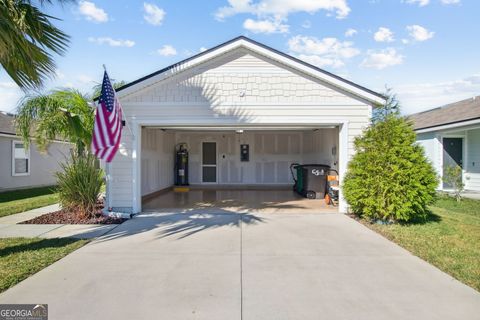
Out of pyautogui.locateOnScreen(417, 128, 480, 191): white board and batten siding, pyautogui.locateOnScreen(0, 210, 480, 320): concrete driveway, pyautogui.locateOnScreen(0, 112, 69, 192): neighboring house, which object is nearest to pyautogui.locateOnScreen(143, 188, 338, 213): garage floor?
pyautogui.locateOnScreen(0, 210, 480, 320): concrete driveway

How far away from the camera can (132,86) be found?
8.27 metres

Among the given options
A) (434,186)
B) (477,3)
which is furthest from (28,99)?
(477,3)

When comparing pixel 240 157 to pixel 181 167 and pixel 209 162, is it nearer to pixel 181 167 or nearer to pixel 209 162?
pixel 209 162

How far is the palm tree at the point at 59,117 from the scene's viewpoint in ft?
29.0

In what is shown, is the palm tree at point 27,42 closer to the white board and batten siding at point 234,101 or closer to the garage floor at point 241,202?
the white board and batten siding at point 234,101

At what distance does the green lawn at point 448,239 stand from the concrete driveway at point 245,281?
0.93 ft

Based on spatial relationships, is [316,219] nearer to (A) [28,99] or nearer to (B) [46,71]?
(B) [46,71]

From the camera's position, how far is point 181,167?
14820 millimetres

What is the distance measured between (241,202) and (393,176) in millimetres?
5055

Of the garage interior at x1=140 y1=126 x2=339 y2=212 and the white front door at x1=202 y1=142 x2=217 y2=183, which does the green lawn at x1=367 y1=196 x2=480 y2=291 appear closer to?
the garage interior at x1=140 y1=126 x2=339 y2=212

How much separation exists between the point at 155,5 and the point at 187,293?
9.89 meters

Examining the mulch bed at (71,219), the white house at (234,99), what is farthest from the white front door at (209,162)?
the mulch bed at (71,219)

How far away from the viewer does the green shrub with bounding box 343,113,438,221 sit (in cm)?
694

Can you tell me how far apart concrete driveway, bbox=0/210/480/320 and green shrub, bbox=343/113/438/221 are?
42.5 inches
